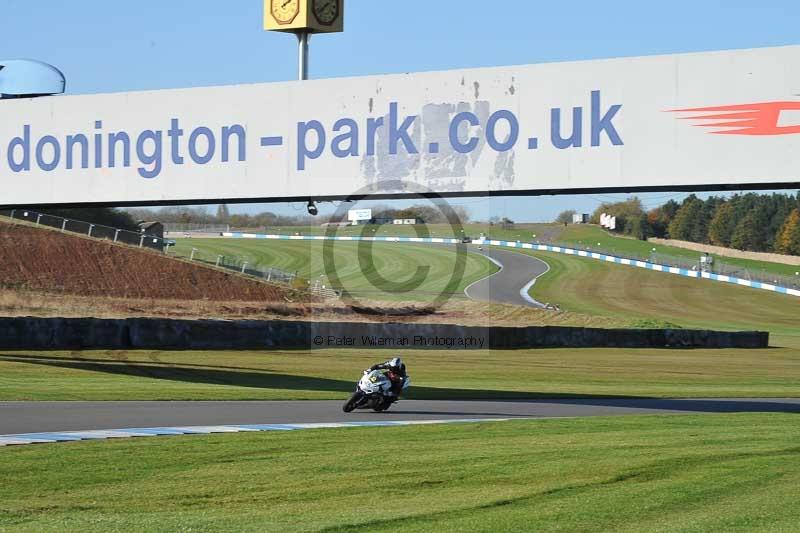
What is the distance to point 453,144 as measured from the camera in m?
19.6

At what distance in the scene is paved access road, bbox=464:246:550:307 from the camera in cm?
7900

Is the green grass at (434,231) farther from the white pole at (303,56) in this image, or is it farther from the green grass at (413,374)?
the white pole at (303,56)

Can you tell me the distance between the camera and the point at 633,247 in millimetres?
115125

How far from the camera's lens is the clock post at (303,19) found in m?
21.3

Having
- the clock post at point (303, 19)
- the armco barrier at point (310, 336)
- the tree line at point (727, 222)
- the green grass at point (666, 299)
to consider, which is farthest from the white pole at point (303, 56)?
the tree line at point (727, 222)

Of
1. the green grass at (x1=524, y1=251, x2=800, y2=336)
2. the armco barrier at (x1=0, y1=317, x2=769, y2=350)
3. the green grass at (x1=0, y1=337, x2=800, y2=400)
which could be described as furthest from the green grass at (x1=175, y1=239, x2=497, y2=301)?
the green grass at (x1=0, y1=337, x2=800, y2=400)

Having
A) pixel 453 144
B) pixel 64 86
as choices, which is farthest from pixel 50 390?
pixel 453 144

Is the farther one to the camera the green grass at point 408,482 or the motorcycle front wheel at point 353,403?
the motorcycle front wheel at point 353,403

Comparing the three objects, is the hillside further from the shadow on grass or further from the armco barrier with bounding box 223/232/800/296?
the shadow on grass

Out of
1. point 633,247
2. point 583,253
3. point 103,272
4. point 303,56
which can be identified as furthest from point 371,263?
point 303,56

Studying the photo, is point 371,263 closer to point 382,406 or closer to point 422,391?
point 422,391

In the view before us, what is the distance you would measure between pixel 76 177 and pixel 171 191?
7.15ft

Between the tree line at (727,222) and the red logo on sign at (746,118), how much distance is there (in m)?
108

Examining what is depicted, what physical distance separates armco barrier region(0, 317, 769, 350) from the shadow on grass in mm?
1669
